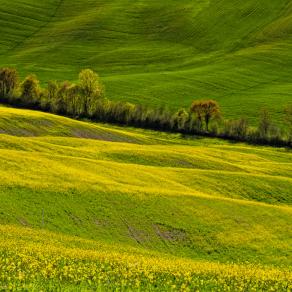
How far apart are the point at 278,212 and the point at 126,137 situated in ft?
231

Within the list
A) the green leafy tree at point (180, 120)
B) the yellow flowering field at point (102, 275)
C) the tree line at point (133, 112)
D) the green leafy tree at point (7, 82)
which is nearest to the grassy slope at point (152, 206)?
the yellow flowering field at point (102, 275)

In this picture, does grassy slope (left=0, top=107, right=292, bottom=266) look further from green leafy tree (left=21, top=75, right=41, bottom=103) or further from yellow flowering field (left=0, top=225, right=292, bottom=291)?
green leafy tree (left=21, top=75, right=41, bottom=103)

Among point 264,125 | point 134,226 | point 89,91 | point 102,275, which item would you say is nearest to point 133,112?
point 89,91

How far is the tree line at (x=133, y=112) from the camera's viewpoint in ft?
481

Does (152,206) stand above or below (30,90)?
below

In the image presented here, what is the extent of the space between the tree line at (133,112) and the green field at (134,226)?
72.1m

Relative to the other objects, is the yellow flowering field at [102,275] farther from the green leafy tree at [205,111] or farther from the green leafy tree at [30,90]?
the green leafy tree at [30,90]

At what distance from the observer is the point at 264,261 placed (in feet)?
141

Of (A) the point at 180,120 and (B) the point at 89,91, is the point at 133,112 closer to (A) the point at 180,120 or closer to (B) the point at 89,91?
(A) the point at 180,120

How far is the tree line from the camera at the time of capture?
14662 centimetres

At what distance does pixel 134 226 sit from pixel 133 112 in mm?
106566

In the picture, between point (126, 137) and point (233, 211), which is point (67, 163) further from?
point (126, 137)

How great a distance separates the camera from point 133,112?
496ft

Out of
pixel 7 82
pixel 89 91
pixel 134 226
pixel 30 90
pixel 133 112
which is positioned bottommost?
pixel 134 226
